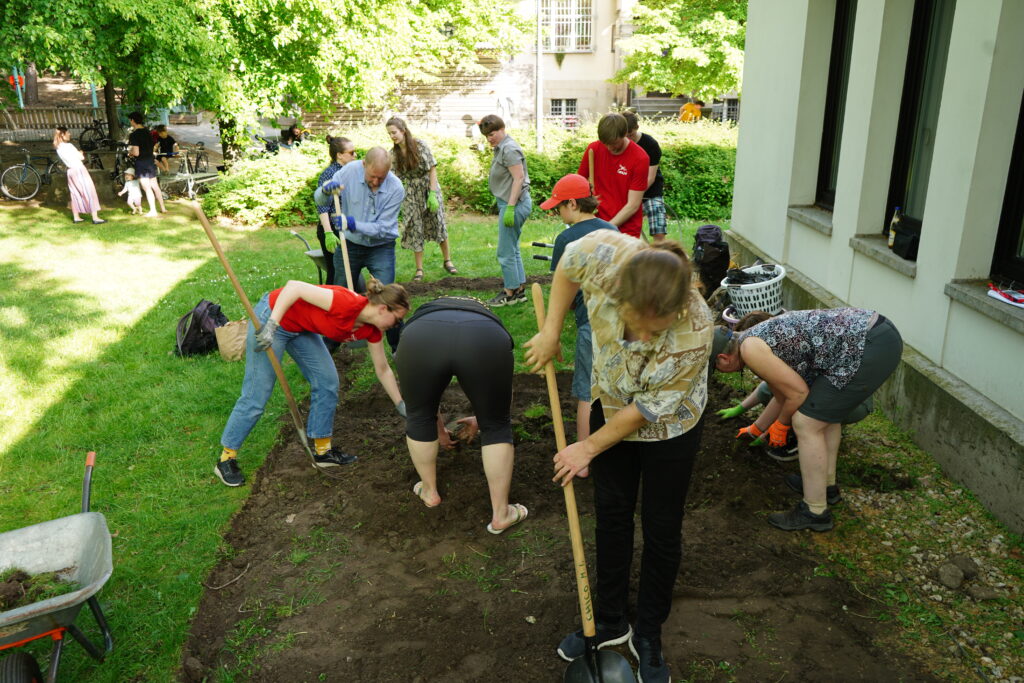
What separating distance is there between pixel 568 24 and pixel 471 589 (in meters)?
29.9

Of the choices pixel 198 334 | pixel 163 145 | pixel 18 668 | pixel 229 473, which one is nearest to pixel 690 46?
pixel 163 145

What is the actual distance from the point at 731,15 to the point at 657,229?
19.0m

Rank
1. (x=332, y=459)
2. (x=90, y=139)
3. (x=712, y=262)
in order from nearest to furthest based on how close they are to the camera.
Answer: (x=332, y=459)
(x=712, y=262)
(x=90, y=139)

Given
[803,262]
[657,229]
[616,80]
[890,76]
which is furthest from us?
[616,80]

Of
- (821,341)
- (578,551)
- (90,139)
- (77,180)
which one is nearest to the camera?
(578,551)

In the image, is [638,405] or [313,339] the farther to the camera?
[313,339]

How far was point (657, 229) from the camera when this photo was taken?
8.09 metres

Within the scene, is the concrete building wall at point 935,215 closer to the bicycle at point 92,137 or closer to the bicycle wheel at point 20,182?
the bicycle wheel at point 20,182

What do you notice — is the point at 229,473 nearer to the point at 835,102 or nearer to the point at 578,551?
the point at 578,551

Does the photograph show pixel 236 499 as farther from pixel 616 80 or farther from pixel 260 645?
pixel 616 80

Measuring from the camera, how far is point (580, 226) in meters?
4.24

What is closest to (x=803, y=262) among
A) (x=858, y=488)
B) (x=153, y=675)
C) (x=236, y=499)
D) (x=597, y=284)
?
(x=858, y=488)

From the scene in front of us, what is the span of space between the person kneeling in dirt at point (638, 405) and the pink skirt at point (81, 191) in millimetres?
12575

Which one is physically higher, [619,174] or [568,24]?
[568,24]
